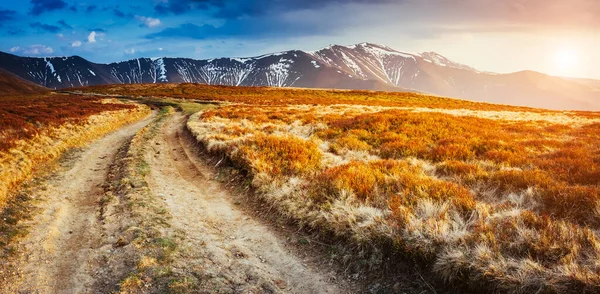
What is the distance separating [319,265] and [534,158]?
10.1 metres

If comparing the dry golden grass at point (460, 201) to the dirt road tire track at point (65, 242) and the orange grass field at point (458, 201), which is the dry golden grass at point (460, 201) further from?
the dirt road tire track at point (65, 242)

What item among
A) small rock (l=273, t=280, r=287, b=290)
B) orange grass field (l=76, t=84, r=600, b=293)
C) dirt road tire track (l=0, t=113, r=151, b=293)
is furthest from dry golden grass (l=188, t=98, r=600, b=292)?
dirt road tire track (l=0, t=113, r=151, b=293)

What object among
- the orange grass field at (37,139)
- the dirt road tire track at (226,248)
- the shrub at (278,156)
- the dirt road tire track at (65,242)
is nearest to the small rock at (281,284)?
the dirt road tire track at (226,248)

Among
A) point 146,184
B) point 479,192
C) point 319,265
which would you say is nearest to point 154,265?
point 319,265

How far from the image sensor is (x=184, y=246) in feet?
20.9

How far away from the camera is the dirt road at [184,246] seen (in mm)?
5297

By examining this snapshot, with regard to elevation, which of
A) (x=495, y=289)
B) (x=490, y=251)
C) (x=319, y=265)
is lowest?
(x=319, y=265)

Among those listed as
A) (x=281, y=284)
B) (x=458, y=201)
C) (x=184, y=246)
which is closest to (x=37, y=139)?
(x=184, y=246)

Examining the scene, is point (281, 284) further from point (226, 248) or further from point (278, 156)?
point (278, 156)

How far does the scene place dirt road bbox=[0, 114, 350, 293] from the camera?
5.30m

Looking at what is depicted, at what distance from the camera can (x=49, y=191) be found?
384 inches

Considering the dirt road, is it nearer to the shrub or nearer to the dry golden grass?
the dry golden grass

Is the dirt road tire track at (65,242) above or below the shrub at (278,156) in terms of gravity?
below

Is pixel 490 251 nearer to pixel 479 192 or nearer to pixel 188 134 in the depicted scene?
pixel 479 192
